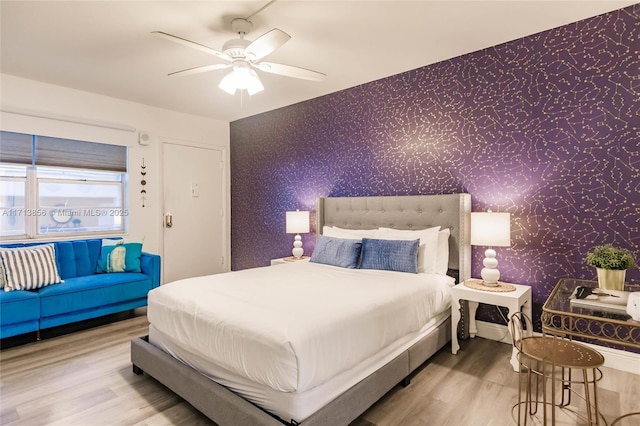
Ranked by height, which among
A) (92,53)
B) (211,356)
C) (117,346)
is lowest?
(117,346)

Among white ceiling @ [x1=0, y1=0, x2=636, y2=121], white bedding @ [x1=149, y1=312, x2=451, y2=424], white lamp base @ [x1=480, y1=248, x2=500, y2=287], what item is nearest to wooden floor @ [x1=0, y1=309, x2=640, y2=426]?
white bedding @ [x1=149, y1=312, x2=451, y2=424]

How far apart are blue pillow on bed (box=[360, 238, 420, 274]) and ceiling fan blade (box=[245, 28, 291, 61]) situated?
190cm

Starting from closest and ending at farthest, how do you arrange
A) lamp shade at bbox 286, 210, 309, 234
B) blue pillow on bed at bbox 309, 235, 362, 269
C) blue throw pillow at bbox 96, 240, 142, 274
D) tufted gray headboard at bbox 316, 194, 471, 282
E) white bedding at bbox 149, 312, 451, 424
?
white bedding at bbox 149, 312, 451, 424, tufted gray headboard at bbox 316, 194, 471, 282, blue pillow on bed at bbox 309, 235, 362, 269, blue throw pillow at bbox 96, 240, 142, 274, lamp shade at bbox 286, 210, 309, 234

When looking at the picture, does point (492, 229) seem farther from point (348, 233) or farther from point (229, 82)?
point (229, 82)

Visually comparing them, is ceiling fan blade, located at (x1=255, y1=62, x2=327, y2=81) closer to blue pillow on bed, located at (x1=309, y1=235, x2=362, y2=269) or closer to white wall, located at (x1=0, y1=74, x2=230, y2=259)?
blue pillow on bed, located at (x1=309, y1=235, x2=362, y2=269)

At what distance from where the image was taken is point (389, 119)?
151 inches

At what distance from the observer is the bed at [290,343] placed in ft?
5.41

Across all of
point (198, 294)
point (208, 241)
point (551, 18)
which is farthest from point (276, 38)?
point (208, 241)

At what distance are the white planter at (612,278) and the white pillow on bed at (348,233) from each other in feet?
6.09

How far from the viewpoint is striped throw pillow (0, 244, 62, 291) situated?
3.24 meters

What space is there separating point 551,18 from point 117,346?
449 cm

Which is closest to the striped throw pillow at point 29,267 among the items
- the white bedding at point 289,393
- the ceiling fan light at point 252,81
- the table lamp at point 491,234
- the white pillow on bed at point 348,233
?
the white bedding at point 289,393

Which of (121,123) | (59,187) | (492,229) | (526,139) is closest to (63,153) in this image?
(59,187)

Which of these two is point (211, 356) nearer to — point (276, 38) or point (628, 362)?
point (276, 38)
